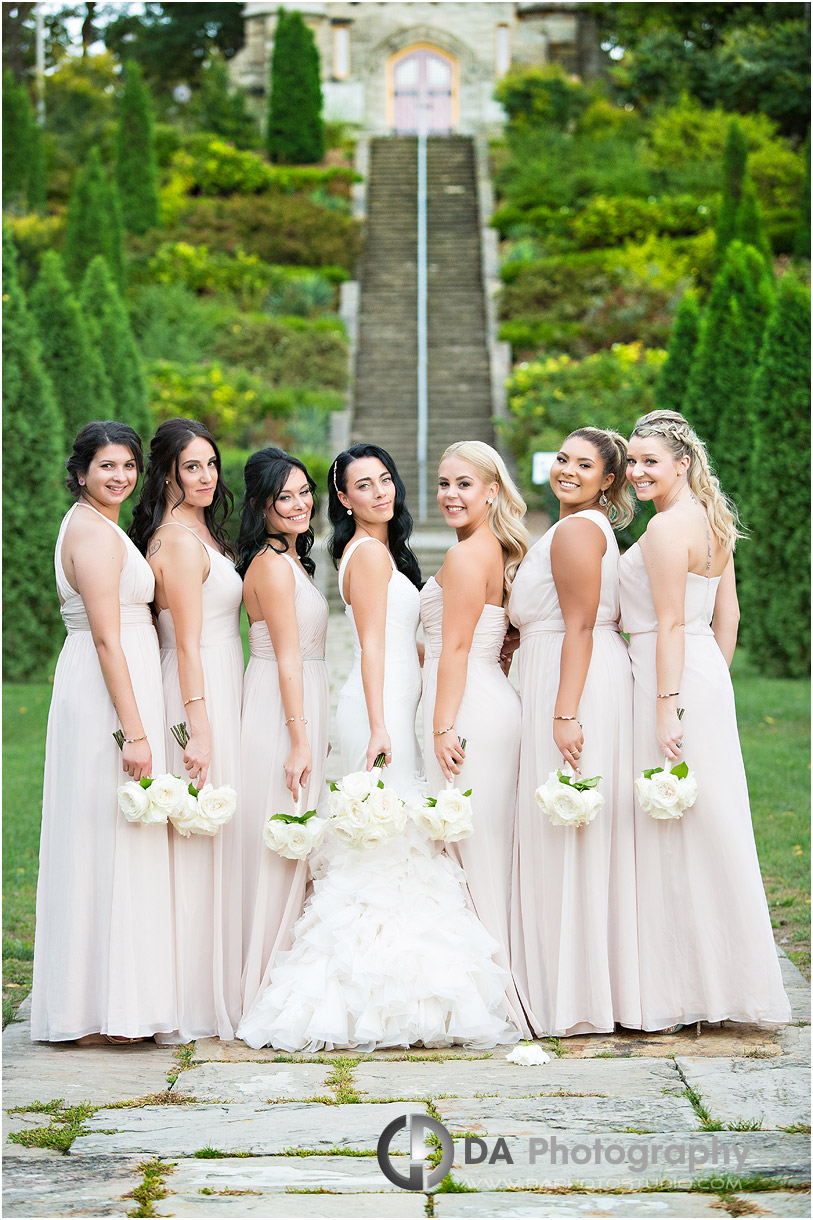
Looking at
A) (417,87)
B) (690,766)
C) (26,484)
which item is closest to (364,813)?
(690,766)

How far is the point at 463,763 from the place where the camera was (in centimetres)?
456

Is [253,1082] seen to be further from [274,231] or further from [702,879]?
[274,231]

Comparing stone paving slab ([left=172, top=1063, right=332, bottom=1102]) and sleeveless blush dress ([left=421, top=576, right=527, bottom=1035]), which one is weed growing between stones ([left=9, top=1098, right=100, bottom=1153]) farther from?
sleeveless blush dress ([left=421, top=576, right=527, bottom=1035])

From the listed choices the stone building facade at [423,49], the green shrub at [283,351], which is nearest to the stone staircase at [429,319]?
the green shrub at [283,351]

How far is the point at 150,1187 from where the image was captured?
3018 millimetres

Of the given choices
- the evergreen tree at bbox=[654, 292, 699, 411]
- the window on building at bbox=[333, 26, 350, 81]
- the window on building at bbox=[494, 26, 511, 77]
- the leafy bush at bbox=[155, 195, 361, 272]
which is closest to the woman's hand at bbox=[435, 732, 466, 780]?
the evergreen tree at bbox=[654, 292, 699, 411]

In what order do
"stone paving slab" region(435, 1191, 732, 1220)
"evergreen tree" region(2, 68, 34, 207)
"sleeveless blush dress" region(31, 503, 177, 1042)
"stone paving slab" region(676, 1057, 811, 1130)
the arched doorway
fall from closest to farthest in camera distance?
"stone paving slab" region(435, 1191, 732, 1220) < "stone paving slab" region(676, 1057, 811, 1130) < "sleeveless blush dress" region(31, 503, 177, 1042) < "evergreen tree" region(2, 68, 34, 207) < the arched doorway

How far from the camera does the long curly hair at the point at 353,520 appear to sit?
4.73 meters

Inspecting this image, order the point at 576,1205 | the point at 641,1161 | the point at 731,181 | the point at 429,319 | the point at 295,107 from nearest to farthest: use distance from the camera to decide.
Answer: the point at 576,1205
the point at 641,1161
the point at 731,181
the point at 429,319
the point at 295,107

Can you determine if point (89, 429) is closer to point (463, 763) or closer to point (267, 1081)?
point (463, 763)

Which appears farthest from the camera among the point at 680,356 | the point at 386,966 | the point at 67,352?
the point at 680,356

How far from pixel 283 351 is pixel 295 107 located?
11996 millimetres

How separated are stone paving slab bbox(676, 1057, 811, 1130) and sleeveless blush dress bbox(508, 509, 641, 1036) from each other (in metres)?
0.47

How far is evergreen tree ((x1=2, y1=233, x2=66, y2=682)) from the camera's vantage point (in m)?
11.8
